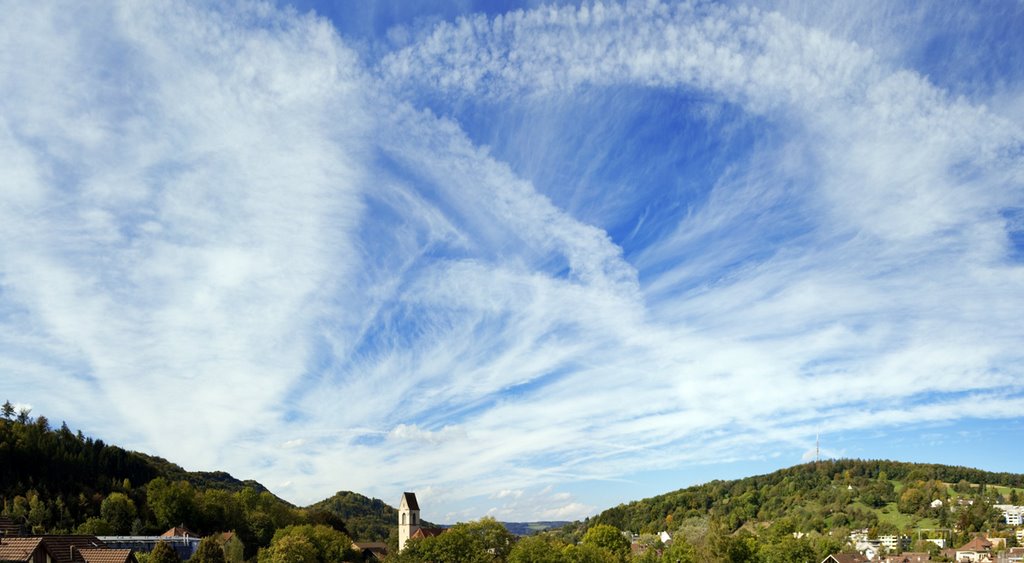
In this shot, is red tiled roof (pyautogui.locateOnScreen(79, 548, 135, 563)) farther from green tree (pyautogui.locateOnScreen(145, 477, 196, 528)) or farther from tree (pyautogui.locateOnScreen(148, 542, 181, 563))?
green tree (pyautogui.locateOnScreen(145, 477, 196, 528))

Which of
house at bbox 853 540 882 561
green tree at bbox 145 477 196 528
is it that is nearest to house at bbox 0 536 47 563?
green tree at bbox 145 477 196 528

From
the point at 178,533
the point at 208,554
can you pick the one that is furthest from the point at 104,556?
the point at 178,533

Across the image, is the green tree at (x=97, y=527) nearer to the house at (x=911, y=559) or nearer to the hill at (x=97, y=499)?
the hill at (x=97, y=499)

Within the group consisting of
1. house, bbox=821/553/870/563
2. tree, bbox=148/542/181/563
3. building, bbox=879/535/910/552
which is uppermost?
tree, bbox=148/542/181/563

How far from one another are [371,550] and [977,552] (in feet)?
384

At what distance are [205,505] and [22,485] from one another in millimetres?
29970

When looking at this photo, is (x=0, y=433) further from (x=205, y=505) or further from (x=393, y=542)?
(x=393, y=542)

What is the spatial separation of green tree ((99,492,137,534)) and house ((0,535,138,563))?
281 feet

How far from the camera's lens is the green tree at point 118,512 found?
118625 millimetres

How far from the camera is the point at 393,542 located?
149250 millimetres

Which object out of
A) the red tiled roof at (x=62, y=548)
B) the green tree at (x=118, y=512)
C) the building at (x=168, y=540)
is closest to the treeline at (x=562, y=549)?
the building at (x=168, y=540)

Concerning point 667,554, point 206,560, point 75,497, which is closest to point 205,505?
point 75,497

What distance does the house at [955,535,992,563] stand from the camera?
146738 millimetres

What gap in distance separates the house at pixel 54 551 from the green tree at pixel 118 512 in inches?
3375
